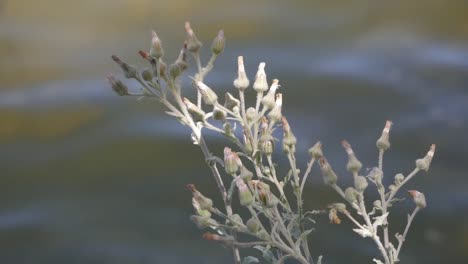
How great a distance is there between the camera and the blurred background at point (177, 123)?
1.11 metres

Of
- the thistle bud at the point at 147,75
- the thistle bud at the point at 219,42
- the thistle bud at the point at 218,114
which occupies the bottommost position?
the thistle bud at the point at 218,114

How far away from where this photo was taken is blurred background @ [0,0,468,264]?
3.65 feet

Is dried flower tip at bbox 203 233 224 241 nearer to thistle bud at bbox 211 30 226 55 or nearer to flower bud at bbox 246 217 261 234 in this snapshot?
flower bud at bbox 246 217 261 234

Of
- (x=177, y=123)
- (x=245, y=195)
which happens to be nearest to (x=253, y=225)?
(x=245, y=195)

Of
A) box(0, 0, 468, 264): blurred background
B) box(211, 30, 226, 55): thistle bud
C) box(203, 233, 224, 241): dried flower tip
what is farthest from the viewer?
box(0, 0, 468, 264): blurred background

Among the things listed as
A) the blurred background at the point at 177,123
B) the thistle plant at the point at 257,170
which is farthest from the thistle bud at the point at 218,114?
the blurred background at the point at 177,123

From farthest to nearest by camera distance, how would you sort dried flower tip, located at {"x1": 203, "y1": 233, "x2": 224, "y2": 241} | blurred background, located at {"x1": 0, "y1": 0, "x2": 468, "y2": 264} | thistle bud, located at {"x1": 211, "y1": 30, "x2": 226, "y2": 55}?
blurred background, located at {"x1": 0, "y1": 0, "x2": 468, "y2": 264}, thistle bud, located at {"x1": 211, "y1": 30, "x2": 226, "y2": 55}, dried flower tip, located at {"x1": 203, "y1": 233, "x2": 224, "y2": 241}

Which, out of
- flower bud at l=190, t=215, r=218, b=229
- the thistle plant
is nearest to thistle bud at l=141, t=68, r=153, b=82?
the thistle plant

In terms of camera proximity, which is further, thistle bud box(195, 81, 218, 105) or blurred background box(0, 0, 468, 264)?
blurred background box(0, 0, 468, 264)

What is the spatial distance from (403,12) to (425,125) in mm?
401

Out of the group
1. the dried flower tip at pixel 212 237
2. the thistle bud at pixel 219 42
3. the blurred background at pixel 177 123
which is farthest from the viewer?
the blurred background at pixel 177 123

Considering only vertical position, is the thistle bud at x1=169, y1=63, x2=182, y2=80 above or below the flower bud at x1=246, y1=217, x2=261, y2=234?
above

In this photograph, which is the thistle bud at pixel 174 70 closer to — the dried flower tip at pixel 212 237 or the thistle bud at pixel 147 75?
the thistle bud at pixel 147 75

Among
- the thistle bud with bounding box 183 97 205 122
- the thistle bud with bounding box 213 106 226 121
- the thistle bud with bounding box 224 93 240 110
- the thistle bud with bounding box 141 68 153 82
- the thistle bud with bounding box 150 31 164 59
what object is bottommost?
the thistle bud with bounding box 213 106 226 121
